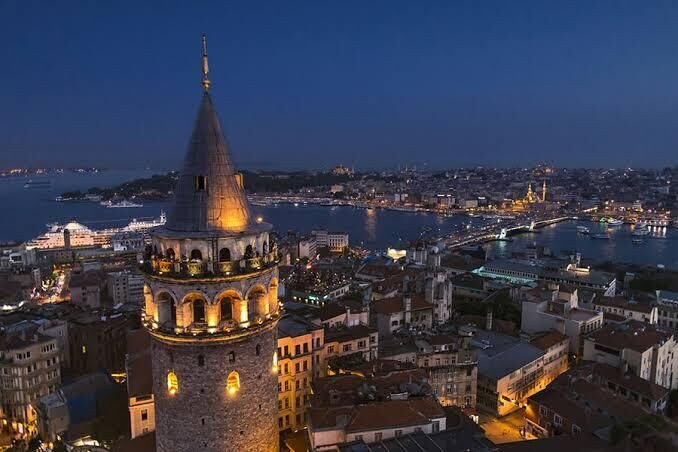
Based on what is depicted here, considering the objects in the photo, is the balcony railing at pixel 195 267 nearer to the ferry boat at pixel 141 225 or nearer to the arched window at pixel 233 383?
the arched window at pixel 233 383

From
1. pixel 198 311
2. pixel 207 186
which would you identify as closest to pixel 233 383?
pixel 198 311

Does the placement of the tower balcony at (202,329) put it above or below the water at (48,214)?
above

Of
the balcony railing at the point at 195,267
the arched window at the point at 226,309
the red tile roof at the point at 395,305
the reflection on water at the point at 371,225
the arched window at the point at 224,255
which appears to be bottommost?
the reflection on water at the point at 371,225

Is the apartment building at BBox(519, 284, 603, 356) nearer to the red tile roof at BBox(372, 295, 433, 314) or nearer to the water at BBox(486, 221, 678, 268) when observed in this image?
the red tile roof at BBox(372, 295, 433, 314)

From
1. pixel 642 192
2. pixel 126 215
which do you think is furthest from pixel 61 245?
pixel 642 192

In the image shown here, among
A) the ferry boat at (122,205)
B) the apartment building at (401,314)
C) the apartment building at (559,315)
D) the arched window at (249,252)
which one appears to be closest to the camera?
the arched window at (249,252)

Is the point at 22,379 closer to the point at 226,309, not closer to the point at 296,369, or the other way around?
the point at 296,369

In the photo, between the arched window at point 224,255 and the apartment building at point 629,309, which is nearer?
the arched window at point 224,255

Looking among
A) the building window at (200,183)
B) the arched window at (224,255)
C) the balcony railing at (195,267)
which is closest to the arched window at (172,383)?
the balcony railing at (195,267)
